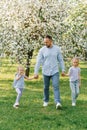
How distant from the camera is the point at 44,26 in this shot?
2517cm

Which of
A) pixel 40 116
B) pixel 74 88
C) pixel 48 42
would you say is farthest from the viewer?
pixel 74 88

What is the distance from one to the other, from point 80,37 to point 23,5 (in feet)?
12.1

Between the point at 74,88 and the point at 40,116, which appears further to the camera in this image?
the point at 74,88

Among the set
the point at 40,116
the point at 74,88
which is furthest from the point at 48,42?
the point at 40,116

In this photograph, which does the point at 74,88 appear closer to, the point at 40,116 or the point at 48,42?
the point at 48,42

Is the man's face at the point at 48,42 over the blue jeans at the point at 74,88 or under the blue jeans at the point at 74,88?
over

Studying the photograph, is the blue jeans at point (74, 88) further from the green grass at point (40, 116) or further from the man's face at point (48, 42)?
the man's face at point (48, 42)

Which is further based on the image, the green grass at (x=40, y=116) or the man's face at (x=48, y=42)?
the man's face at (x=48, y=42)

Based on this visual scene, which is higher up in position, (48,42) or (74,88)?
(48,42)

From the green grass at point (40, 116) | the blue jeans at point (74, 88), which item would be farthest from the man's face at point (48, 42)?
the green grass at point (40, 116)

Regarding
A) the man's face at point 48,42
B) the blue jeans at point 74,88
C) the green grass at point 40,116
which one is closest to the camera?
the green grass at point 40,116

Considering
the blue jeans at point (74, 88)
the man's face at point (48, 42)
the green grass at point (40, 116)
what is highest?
the man's face at point (48, 42)

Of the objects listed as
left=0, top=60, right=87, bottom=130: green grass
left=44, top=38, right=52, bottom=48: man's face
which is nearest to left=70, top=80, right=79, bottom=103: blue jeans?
left=0, top=60, right=87, bottom=130: green grass

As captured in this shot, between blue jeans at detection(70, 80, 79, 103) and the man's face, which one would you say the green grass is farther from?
the man's face
